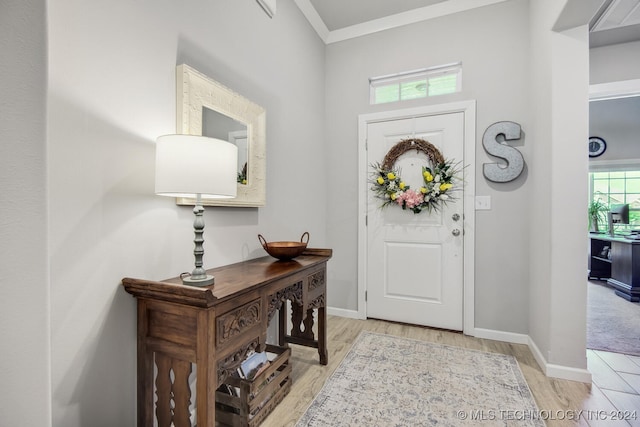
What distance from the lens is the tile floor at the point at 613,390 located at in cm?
157

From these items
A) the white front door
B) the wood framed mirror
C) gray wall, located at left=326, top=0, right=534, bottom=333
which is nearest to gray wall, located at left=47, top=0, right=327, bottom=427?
the wood framed mirror

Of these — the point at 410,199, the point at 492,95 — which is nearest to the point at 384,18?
the point at 492,95

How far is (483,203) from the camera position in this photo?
262cm

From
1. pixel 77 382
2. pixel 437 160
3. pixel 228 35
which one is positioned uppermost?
pixel 228 35

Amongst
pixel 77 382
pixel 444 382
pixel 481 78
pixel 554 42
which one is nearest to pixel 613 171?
pixel 481 78

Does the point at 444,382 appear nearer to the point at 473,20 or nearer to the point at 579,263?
the point at 579,263

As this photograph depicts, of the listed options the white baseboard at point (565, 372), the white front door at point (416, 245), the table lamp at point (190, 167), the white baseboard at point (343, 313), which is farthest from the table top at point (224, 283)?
the white baseboard at point (565, 372)

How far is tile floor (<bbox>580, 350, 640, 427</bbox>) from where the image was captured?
1.57 meters

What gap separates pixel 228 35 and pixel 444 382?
2.58 m

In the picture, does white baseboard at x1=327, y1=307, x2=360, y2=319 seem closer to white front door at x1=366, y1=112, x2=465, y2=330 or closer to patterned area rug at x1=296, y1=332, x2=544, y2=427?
white front door at x1=366, y1=112, x2=465, y2=330

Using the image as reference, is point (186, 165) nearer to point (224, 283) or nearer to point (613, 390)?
point (224, 283)

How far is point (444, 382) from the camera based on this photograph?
189 cm

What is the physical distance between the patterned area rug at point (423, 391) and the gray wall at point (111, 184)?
1.00 metres

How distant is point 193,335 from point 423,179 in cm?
236
